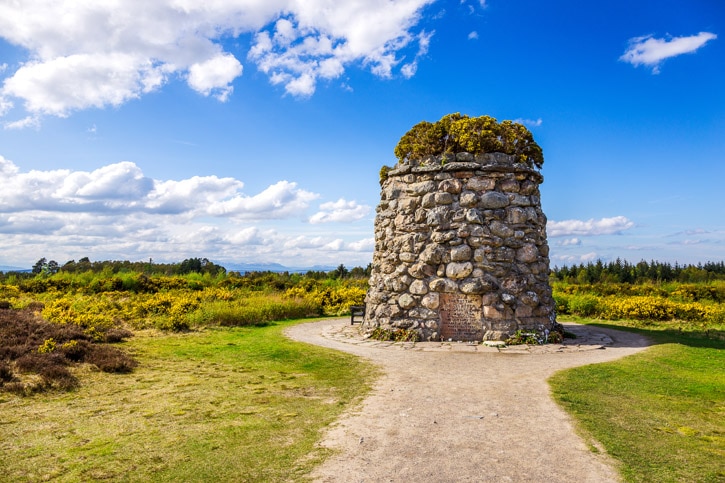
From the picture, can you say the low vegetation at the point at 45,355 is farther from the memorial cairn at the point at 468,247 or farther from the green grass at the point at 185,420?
the memorial cairn at the point at 468,247

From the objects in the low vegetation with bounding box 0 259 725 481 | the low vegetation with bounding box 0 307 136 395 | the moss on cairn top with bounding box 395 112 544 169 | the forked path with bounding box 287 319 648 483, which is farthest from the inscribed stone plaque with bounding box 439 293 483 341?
the low vegetation with bounding box 0 307 136 395

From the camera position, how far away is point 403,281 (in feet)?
41.0

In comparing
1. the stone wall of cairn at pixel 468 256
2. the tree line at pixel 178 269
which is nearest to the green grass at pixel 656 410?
the stone wall of cairn at pixel 468 256

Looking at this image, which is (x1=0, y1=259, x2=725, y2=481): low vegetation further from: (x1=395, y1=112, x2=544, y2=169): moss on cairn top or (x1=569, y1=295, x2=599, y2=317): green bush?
(x1=395, y1=112, x2=544, y2=169): moss on cairn top

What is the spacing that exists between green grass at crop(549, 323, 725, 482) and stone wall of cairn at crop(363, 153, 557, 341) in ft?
9.66

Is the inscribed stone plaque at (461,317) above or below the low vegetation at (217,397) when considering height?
above

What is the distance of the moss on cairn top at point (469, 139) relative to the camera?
12.7 metres

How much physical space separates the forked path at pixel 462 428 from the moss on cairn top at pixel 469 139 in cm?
572

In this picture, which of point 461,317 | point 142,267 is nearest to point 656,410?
point 461,317

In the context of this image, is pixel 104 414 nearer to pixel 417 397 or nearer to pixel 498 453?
pixel 417 397

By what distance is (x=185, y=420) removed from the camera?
582cm

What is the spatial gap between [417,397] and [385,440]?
189 cm

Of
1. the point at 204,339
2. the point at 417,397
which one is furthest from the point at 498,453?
the point at 204,339

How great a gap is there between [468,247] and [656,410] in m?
6.18
